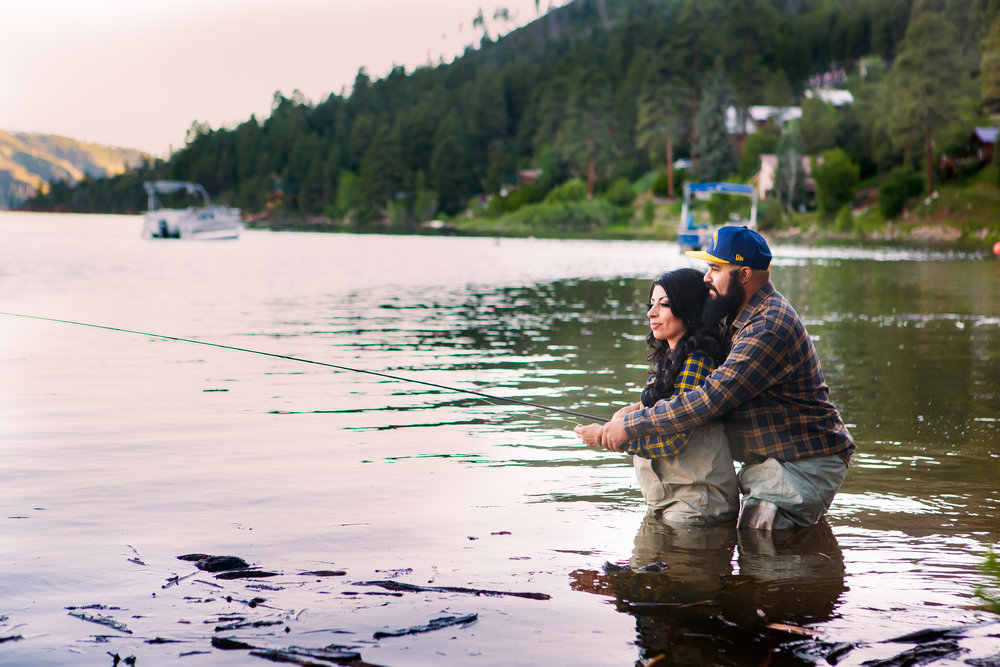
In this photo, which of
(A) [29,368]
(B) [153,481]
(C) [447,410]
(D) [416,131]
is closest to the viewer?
(B) [153,481]

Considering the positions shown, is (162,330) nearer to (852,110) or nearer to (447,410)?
(447,410)

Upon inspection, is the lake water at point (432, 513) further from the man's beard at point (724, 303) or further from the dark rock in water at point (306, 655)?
the man's beard at point (724, 303)

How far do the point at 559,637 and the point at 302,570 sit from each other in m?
1.44

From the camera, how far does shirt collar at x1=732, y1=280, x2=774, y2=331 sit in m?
5.60

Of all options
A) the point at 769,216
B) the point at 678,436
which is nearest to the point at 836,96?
the point at 769,216

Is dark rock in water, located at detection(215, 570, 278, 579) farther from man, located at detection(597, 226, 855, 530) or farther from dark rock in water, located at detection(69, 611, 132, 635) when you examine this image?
man, located at detection(597, 226, 855, 530)

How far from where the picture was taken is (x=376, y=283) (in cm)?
3209

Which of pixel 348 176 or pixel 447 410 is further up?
pixel 348 176

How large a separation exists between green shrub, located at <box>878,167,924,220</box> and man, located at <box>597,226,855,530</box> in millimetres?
88131

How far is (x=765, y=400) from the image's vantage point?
5.59 metres

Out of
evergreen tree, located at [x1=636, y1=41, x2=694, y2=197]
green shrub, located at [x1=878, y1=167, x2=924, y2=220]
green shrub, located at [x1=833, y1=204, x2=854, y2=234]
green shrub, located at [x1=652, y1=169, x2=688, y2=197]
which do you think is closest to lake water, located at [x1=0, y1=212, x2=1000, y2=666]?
green shrub, located at [x1=833, y1=204, x2=854, y2=234]

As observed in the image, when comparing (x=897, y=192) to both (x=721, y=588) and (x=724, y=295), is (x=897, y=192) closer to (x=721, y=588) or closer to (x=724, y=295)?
(x=724, y=295)

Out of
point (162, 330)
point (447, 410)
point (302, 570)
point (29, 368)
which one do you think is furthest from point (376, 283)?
point (302, 570)

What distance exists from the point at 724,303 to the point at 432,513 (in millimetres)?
2131
